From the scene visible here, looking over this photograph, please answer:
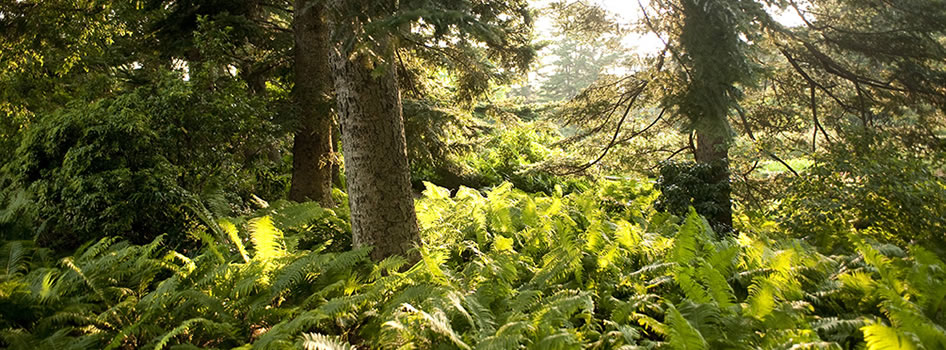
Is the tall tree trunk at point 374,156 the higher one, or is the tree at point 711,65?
the tree at point 711,65

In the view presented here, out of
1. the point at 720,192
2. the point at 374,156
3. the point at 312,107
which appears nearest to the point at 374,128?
the point at 374,156

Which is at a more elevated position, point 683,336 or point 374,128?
point 374,128

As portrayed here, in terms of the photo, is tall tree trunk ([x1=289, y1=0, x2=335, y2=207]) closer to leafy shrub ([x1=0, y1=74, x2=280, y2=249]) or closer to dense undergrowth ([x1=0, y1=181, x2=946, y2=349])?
leafy shrub ([x1=0, y1=74, x2=280, y2=249])

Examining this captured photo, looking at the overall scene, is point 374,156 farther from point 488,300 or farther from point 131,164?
point 131,164

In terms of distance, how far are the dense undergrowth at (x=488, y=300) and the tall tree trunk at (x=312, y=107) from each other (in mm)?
2742

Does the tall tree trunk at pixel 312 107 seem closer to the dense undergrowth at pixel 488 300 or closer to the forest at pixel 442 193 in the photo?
the forest at pixel 442 193

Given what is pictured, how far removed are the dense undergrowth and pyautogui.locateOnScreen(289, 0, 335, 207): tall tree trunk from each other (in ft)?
8.99

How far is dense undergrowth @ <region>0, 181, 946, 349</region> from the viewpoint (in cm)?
268

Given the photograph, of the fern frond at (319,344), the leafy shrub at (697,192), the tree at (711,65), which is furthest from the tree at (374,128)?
the leafy shrub at (697,192)

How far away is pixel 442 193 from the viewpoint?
328 inches

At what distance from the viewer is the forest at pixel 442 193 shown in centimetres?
303

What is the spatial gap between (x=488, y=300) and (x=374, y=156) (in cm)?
154

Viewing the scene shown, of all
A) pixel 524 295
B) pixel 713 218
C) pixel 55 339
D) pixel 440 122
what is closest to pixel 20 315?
pixel 55 339

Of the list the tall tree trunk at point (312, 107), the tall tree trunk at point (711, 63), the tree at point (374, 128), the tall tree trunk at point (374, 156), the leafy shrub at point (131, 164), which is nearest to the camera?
the tree at point (374, 128)
